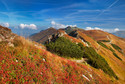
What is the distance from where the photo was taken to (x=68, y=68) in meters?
11.7

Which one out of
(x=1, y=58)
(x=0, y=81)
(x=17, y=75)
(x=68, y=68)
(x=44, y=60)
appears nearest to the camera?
(x=0, y=81)

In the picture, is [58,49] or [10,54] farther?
[58,49]

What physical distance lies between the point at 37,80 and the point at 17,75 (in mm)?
1769

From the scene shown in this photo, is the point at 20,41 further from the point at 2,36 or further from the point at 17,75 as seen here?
the point at 17,75

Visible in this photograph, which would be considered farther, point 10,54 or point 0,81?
point 10,54

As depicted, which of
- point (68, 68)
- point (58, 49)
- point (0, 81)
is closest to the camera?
point (0, 81)

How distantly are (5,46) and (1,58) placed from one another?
185 centimetres

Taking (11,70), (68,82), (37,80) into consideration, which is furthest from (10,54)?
(68,82)

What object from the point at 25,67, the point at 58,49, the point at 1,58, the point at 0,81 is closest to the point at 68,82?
the point at 25,67

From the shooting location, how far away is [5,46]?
8289 millimetres

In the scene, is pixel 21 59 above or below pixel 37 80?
above

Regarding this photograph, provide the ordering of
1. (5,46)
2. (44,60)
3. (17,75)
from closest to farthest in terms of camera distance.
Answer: (17,75) → (5,46) → (44,60)

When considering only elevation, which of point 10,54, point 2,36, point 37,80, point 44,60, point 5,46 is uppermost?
point 2,36

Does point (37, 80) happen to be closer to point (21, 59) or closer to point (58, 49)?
point (21, 59)
